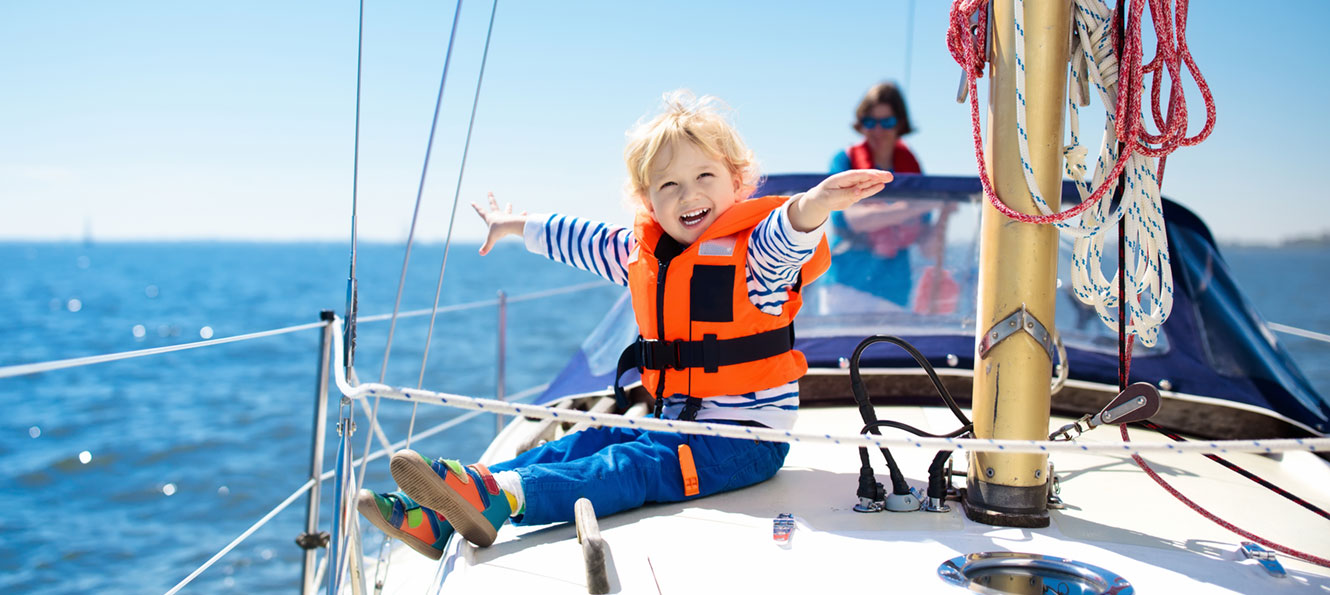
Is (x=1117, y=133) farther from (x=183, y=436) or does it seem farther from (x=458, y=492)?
(x=183, y=436)

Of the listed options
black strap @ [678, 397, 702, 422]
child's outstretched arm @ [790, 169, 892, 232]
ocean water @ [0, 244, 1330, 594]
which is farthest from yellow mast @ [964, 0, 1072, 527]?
ocean water @ [0, 244, 1330, 594]

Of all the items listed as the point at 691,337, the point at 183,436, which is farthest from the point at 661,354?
the point at 183,436

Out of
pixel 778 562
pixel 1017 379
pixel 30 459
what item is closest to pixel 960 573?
pixel 778 562

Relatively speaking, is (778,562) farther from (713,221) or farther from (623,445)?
(713,221)

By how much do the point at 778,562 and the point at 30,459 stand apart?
10.1 metres

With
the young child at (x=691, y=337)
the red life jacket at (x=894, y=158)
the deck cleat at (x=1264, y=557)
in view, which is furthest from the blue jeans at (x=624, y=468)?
the red life jacket at (x=894, y=158)

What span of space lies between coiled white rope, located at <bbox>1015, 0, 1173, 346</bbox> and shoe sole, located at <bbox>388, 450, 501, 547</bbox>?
3.96ft

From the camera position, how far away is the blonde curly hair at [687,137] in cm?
229

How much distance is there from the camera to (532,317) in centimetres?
3016

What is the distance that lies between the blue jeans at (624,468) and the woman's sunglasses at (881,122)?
2664 millimetres

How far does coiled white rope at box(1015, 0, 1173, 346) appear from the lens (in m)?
1.75

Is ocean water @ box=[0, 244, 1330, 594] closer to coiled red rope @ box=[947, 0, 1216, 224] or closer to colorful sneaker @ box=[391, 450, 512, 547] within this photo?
colorful sneaker @ box=[391, 450, 512, 547]

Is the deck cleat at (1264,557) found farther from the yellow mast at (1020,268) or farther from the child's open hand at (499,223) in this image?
the child's open hand at (499,223)

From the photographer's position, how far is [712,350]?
218 centimetres
